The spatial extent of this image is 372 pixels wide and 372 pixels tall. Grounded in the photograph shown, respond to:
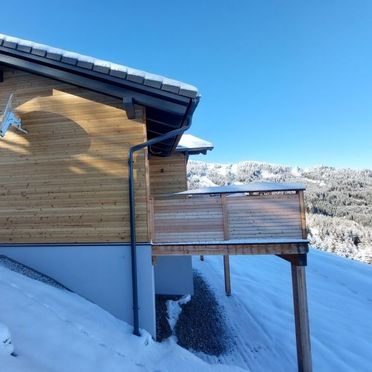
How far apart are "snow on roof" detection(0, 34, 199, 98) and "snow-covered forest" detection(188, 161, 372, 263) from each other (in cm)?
628

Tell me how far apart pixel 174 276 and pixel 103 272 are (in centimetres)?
393

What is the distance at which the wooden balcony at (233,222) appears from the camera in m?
5.71

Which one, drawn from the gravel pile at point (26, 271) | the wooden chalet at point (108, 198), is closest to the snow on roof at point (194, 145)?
the wooden chalet at point (108, 198)

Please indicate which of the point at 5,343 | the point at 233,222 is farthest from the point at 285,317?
the point at 5,343

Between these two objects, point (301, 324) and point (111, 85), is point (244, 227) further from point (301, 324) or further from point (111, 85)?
point (111, 85)

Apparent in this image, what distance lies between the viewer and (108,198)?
614 centimetres

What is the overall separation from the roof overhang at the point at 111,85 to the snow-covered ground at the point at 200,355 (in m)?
4.65

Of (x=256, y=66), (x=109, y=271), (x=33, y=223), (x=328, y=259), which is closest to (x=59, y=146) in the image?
(x=33, y=223)

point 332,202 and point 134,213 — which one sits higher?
point 134,213

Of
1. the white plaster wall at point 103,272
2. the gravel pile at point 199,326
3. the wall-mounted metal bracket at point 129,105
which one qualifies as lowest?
the gravel pile at point 199,326

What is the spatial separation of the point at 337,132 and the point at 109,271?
72218 millimetres

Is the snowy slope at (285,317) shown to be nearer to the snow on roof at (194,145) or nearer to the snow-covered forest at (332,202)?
the snow-covered forest at (332,202)

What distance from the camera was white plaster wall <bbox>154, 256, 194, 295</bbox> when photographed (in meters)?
9.24

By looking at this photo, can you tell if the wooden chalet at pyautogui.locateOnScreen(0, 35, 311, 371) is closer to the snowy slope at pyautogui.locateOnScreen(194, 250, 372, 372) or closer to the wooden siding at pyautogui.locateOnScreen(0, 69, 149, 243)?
the wooden siding at pyautogui.locateOnScreen(0, 69, 149, 243)
